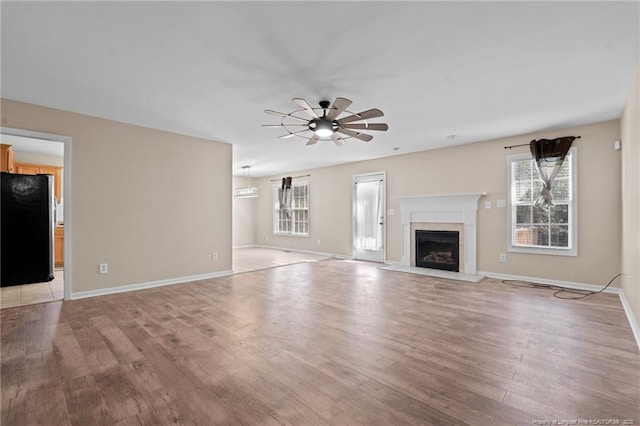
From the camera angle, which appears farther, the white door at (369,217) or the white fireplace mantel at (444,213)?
the white door at (369,217)

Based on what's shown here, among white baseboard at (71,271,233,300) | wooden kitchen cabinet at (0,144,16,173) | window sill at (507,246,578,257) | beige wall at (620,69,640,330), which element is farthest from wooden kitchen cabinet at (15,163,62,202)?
beige wall at (620,69,640,330)

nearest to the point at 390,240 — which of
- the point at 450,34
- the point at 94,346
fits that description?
the point at 450,34

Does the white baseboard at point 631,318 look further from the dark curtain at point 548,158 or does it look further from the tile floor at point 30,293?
the tile floor at point 30,293

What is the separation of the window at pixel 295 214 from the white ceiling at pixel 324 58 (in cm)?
474

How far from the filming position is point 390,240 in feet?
22.2

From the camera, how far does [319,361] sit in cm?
223

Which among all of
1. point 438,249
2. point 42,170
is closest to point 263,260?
point 438,249

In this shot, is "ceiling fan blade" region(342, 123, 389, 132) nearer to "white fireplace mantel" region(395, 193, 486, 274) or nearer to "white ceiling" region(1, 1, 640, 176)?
"white ceiling" region(1, 1, 640, 176)

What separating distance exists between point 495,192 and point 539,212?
0.72 meters

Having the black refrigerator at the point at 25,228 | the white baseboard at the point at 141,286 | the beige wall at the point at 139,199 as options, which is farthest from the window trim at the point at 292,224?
the black refrigerator at the point at 25,228

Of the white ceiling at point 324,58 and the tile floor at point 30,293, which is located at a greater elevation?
the white ceiling at point 324,58

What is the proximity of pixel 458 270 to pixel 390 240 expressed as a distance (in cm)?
159

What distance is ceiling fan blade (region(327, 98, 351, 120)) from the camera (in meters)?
2.78

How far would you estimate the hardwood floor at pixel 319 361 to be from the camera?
1.67 m
